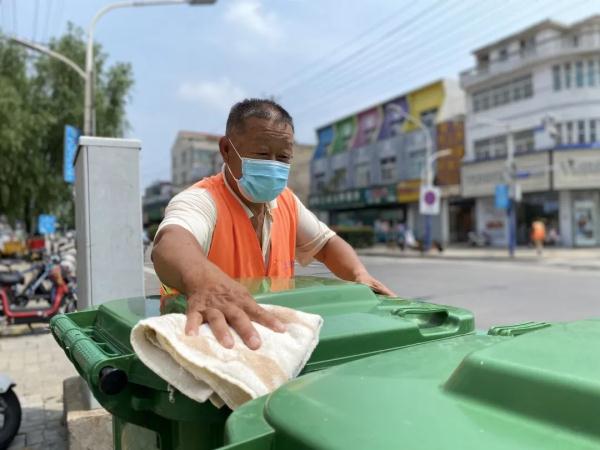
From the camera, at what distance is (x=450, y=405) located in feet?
2.90

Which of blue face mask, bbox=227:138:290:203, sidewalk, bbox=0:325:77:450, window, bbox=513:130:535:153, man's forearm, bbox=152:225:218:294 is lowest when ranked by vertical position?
sidewalk, bbox=0:325:77:450

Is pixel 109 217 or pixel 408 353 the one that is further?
pixel 109 217

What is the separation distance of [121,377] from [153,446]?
0.32 meters

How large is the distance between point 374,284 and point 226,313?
1.05m

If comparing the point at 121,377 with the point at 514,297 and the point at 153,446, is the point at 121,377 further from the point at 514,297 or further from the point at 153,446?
the point at 514,297

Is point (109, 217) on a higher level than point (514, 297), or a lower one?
higher

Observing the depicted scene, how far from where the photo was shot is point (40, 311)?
6.55m

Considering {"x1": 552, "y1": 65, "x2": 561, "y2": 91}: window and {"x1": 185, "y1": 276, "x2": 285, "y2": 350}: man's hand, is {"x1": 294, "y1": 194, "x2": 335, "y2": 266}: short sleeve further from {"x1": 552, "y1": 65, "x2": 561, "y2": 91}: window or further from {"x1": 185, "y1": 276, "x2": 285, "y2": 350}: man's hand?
{"x1": 552, "y1": 65, "x2": 561, "y2": 91}: window

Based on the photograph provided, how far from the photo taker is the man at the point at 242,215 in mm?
1535

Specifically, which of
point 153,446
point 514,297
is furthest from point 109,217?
point 514,297

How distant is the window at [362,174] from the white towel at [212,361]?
35237 millimetres

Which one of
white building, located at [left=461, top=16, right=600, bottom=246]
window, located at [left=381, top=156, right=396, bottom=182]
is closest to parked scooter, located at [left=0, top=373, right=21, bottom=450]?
white building, located at [left=461, top=16, right=600, bottom=246]

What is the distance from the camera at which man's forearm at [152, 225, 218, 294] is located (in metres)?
1.37

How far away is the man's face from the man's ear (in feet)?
0.13
